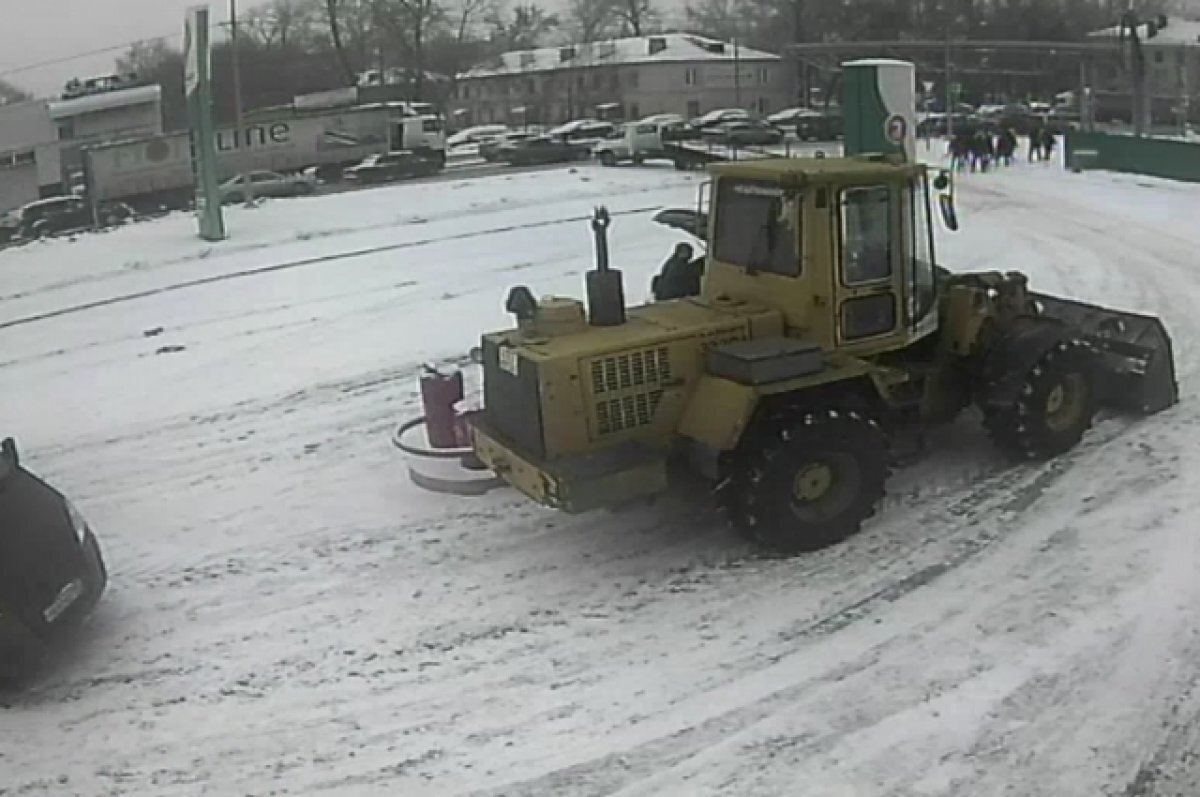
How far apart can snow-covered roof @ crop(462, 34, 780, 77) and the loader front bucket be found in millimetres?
68118

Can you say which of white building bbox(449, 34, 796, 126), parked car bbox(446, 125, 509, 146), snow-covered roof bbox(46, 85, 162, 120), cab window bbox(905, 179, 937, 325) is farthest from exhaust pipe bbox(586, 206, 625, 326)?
white building bbox(449, 34, 796, 126)

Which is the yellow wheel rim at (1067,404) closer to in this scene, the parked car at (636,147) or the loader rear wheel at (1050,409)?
the loader rear wheel at (1050,409)

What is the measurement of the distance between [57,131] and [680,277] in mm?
49235

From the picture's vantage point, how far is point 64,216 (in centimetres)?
3534

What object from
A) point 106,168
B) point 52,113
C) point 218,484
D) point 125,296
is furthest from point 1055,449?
point 52,113

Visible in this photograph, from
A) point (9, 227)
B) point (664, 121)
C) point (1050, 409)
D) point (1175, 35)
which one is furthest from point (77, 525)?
point (1175, 35)

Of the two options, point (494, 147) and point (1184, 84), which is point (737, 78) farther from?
point (494, 147)

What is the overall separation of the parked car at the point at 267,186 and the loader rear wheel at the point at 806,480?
27752mm

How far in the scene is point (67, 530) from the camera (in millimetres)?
7996

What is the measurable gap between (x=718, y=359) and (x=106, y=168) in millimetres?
35404

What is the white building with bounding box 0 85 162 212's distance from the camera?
45.2 metres

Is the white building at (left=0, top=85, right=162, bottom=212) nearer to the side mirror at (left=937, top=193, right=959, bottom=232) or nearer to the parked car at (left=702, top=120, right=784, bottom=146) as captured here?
the parked car at (left=702, top=120, right=784, bottom=146)

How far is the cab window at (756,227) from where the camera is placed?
892cm

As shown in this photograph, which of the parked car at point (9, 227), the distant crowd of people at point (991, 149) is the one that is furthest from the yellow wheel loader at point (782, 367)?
the distant crowd of people at point (991, 149)
